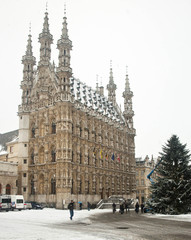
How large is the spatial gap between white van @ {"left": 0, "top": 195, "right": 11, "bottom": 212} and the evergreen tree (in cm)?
1921

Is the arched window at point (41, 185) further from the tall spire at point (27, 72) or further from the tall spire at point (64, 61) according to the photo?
the tall spire at point (64, 61)

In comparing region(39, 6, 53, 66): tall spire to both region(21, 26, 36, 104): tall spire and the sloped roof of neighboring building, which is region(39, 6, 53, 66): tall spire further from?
the sloped roof of neighboring building

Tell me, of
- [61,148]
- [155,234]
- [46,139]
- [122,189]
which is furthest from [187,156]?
[122,189]

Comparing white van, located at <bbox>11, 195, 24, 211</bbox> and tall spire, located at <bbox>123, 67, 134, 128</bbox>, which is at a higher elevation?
tall spire, located at <bbox>123, 67, 134, 128</bbox>

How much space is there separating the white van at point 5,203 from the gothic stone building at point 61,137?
41.1 ft

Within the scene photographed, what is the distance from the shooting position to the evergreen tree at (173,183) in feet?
121

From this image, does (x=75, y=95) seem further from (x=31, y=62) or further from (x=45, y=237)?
(x=45, y=237)

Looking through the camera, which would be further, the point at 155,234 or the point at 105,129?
the point at 105,129

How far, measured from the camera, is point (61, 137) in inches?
2185

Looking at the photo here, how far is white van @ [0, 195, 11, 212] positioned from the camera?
4109 centimetres

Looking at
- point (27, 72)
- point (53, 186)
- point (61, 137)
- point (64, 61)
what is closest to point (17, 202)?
point (53, 186)

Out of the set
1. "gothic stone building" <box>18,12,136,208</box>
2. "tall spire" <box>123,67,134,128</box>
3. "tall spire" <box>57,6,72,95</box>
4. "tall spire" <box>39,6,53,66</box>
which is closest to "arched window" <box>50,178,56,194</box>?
"gothic stone building" <box>18,12,136,208</box>

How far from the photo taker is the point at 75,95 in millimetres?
65312

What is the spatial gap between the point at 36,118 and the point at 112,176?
22.7 metres
